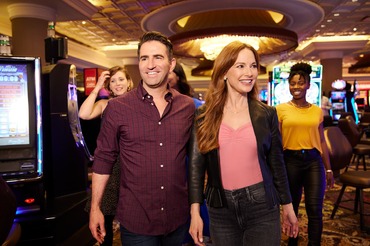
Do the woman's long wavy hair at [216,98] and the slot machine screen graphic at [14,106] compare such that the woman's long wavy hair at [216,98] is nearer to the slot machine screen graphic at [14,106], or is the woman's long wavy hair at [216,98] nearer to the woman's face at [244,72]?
the woman's face at [244,72]

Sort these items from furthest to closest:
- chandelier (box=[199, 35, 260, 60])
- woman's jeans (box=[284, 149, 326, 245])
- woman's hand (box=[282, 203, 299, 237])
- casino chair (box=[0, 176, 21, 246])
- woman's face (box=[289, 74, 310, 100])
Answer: chandelier (box=[199, 35, 260, 60]) → woman's face (box=[289, 74, 310, 100]) → woman's jeans (box=[284, 149, 326, 245]) → woman's hand (box=[282, 203, 299, 237]) → casino chair (box=[0, 176, 21, 246])

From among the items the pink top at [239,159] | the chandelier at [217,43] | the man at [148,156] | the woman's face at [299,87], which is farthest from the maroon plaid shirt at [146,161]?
the chandelier at [217,43]

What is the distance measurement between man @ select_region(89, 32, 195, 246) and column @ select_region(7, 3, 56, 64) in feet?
19.6

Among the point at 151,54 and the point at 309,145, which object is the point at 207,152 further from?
the point at 309,145

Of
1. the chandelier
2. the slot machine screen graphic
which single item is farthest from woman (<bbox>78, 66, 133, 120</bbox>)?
the chandelier

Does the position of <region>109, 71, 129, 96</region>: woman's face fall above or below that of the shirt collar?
above

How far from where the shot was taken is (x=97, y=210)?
1.50 meters

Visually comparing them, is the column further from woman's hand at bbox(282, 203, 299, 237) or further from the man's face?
woman's hand at bbox(282, 203, 299, 237)

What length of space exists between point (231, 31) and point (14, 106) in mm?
5723

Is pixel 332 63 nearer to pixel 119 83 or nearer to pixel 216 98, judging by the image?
pixel 119 83

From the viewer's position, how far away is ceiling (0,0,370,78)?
22.2ft

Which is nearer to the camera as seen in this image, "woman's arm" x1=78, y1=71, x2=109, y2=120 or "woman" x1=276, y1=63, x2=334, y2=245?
"woman" x1=276, y1=63, x2=334, y2=245

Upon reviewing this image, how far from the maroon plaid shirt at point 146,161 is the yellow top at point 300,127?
1.24 meters

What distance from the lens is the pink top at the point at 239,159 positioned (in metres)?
1.50
